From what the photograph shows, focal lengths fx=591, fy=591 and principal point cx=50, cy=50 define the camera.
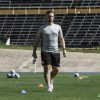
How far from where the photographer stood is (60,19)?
57.0 meters

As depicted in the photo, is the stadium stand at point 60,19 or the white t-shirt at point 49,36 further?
the stadium stand at point 60,19

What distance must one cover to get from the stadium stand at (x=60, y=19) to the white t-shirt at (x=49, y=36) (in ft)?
131

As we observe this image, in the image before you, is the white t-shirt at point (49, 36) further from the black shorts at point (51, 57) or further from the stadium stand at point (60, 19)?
the stadium stand at point (60, 19)

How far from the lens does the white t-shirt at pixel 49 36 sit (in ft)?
44.3

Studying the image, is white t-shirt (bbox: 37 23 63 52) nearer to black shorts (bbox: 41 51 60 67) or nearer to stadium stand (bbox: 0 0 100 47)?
black shorts (bbox: 41 51 60 67)

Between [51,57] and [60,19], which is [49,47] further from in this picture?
[60,19]

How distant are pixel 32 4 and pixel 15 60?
17515mm

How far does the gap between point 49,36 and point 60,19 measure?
43.6m

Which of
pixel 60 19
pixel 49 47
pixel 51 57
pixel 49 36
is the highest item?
pixel 49 36

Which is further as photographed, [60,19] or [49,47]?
[60,19]

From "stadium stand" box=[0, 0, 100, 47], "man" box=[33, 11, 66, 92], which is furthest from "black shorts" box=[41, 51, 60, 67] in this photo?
"stadium stand" box=[0, 0, 100, 47]

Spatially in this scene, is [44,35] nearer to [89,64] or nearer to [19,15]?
[89,64]

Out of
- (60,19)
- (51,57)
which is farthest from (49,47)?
(60,19)

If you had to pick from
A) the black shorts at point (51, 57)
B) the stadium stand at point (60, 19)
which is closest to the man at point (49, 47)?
the black shorts at point (51, 57)
